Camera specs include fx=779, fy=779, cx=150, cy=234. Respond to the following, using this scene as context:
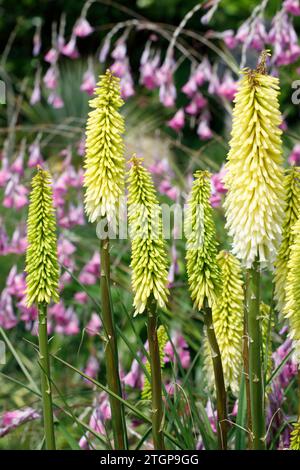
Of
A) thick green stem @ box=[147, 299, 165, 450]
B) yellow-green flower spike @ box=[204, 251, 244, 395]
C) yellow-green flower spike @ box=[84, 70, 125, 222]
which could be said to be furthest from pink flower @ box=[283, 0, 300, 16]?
thick green stem @ box=[147, 299, 165, 450]

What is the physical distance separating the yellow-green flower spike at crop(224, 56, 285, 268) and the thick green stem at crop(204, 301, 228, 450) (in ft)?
0.63

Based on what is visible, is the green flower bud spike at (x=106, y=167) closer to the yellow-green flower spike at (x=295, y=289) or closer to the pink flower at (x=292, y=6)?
the yellow-green flower spike at (x=295, y=289)

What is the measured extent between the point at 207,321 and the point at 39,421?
1999 millimetres

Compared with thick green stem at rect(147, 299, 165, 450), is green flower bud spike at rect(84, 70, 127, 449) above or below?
above

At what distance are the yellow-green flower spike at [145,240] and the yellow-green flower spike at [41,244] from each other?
21cm

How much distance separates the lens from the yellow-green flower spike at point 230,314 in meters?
2.13

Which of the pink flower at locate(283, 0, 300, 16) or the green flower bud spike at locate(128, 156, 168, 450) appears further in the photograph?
the pink flower at locate(283, 0, 300, 16)

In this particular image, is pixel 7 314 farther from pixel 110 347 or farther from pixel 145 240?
pixel 145 240

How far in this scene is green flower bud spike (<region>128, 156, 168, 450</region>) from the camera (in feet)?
5.74

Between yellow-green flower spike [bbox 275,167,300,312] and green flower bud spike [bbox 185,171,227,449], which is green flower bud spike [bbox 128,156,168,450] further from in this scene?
yellow-green flower spike [bbox 275,167,300,312]

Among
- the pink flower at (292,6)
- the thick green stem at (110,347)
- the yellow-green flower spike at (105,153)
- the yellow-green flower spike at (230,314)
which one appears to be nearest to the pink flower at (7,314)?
the yellow-green flower spike at (230,314)
